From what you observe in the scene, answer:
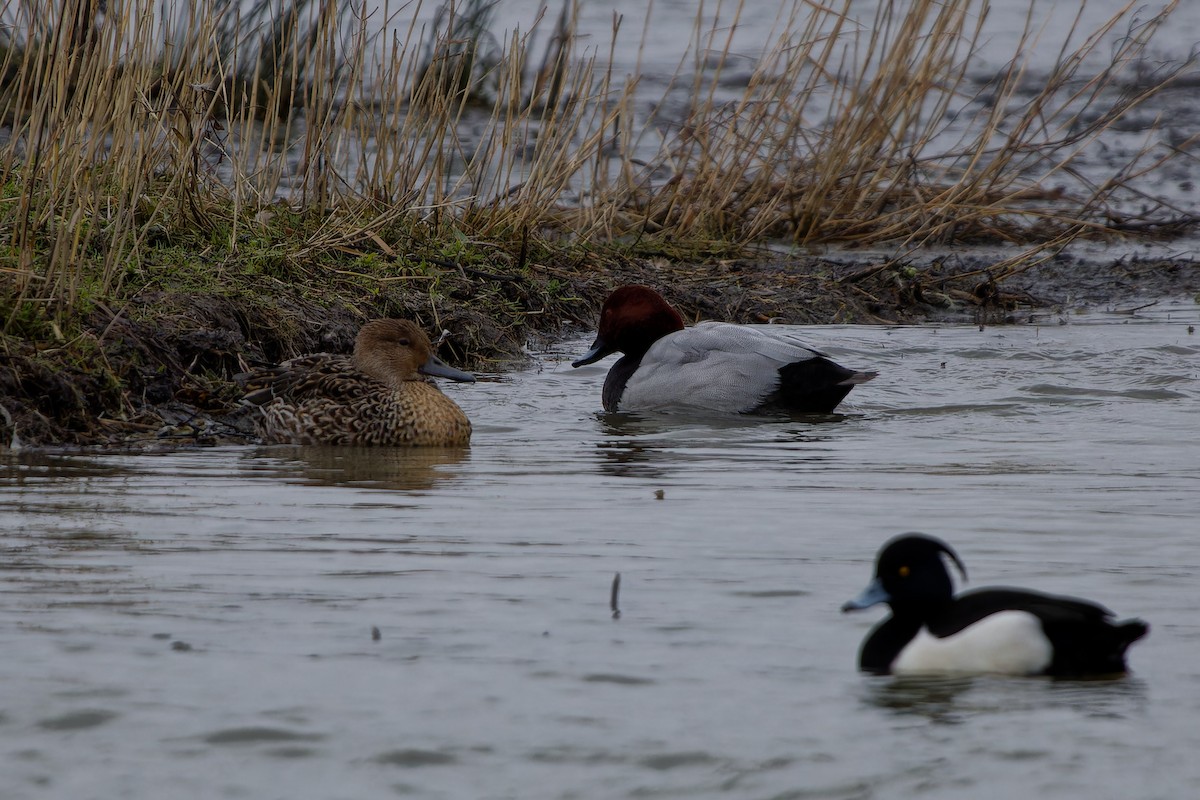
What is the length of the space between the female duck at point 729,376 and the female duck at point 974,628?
428 cm

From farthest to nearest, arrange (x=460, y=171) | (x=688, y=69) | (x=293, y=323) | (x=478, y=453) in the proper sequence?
(x=688, y=69)
(x=460, y=171)
(x=293, y=323)
(x=478, y=453)

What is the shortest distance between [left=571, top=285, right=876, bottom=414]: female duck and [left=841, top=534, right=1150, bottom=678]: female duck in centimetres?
428

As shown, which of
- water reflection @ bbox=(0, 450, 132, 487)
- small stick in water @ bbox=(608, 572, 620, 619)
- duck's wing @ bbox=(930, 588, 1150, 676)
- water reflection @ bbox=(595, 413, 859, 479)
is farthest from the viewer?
water reflection @ bbox=(595, 413, 859, 479)

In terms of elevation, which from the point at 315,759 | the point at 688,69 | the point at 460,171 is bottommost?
the point at 315,759

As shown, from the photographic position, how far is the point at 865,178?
12.7 metres

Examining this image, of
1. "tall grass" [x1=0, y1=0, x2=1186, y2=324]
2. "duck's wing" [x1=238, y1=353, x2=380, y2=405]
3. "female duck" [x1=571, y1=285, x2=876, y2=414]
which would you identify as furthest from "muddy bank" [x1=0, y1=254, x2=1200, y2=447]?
"female duck" [x1=571, y1=285, x2=876, y2=414]

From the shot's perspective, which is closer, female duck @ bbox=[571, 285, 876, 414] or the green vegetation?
the green vegetation

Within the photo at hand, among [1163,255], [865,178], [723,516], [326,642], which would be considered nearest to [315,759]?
[326,642]

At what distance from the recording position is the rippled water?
9.93ft

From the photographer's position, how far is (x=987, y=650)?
140 inches

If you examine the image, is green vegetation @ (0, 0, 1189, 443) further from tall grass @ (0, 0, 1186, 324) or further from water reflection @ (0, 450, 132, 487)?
→ water reflection @ (0, 450, 132, 487)

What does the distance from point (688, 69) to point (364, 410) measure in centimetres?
1473

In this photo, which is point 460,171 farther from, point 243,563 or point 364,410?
point 243,563

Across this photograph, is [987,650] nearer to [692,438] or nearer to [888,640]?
[888,640]
